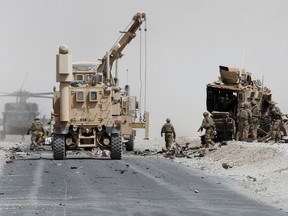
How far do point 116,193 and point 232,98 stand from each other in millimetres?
22956

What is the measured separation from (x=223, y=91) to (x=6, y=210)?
26.6 metres

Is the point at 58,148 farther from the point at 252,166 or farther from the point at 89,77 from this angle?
the point at 252,166

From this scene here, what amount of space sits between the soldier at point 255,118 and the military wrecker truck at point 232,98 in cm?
26

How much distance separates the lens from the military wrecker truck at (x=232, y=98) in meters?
39.2

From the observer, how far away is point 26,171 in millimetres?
25078

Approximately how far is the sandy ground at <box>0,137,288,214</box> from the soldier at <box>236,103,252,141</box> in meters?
2.04

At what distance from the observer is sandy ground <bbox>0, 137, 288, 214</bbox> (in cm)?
1944

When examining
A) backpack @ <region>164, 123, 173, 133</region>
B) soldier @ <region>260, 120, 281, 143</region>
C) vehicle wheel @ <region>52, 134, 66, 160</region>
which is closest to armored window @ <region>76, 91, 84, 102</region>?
vehicle wheel @ <region>52, 134, 66, 160</region>

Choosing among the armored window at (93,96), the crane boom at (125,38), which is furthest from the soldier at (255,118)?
the armored window at (93,96)

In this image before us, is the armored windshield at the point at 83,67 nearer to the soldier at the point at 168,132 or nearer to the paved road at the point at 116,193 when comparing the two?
the soldier at the point at 168,132

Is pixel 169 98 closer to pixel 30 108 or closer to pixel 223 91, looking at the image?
pixel 30 108

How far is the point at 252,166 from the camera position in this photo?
1056 inches

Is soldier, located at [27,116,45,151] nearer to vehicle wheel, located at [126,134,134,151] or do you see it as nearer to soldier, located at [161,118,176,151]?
vehicle wheel, located at [126,134,134,151]

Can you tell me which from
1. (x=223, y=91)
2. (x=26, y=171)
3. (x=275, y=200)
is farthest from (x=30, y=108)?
(x=275, y=200)
